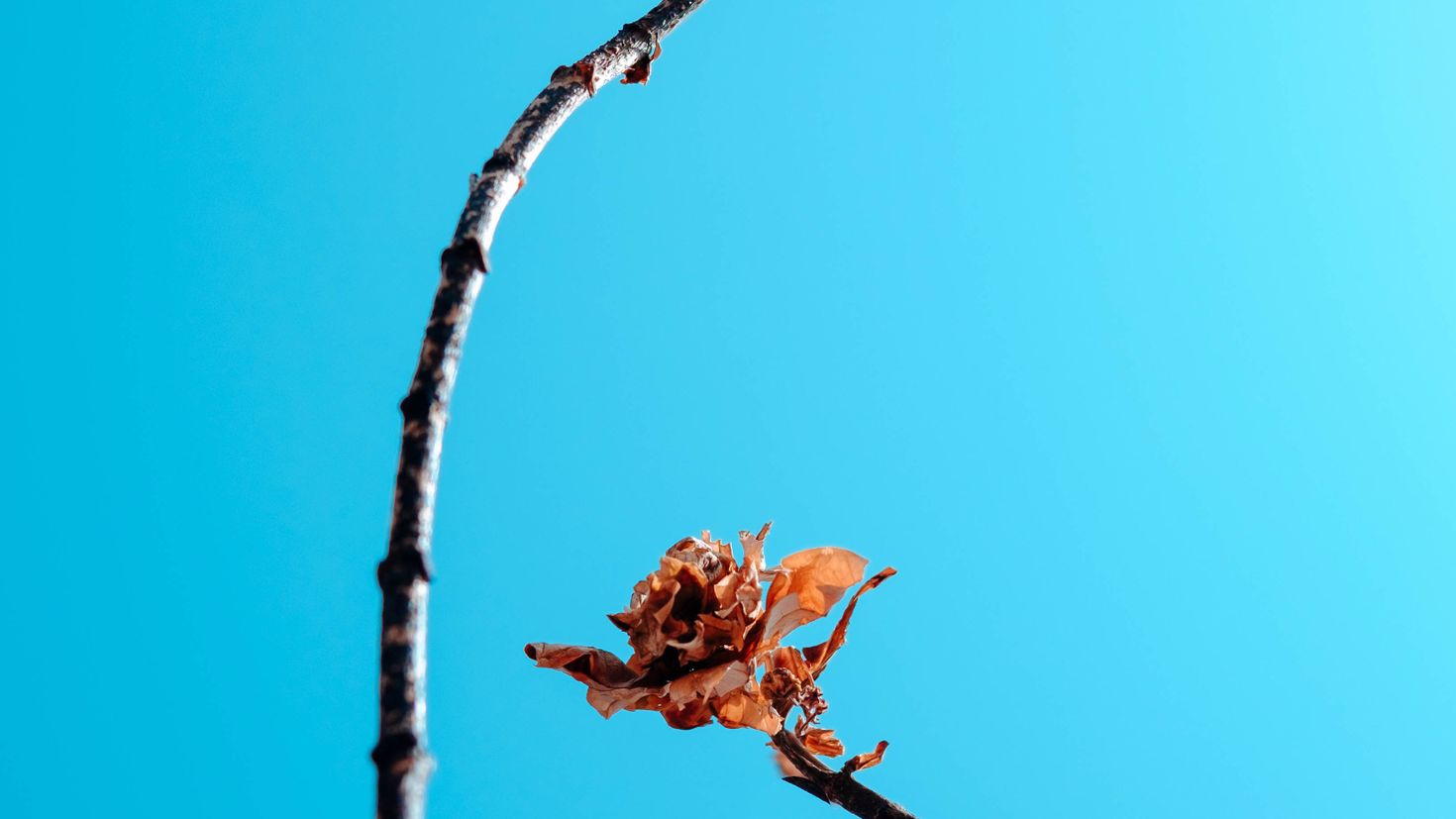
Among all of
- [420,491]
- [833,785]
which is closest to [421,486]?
[420,491]

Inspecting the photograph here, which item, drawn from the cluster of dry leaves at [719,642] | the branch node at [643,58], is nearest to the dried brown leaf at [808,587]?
the cluster of dry leaves at [719,642]

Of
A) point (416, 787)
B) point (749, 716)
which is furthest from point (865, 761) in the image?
point (416, 787)

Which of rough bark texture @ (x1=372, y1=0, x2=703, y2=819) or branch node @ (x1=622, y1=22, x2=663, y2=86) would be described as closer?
rough bark texture @ (x1=372, y1=0, x2=703, y2=819)

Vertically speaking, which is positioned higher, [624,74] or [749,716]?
[624,74]

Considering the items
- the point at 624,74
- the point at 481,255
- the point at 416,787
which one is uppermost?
the point at 624,74

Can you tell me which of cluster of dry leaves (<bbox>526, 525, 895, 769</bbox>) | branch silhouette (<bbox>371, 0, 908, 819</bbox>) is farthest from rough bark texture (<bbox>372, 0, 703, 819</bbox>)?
cluster of dry leaves (<bbox>526, 525, 895, 769</bbox>)

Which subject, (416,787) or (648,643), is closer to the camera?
(416,787)

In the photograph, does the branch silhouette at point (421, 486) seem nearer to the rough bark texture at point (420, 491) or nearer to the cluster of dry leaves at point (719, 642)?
the rough bark texture at point (420, 491)

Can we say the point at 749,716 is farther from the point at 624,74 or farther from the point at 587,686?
the point at 624,74

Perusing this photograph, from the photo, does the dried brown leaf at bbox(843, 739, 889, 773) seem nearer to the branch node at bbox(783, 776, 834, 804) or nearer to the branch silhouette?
the branch node at bbox(783, 776, 834, 804)
